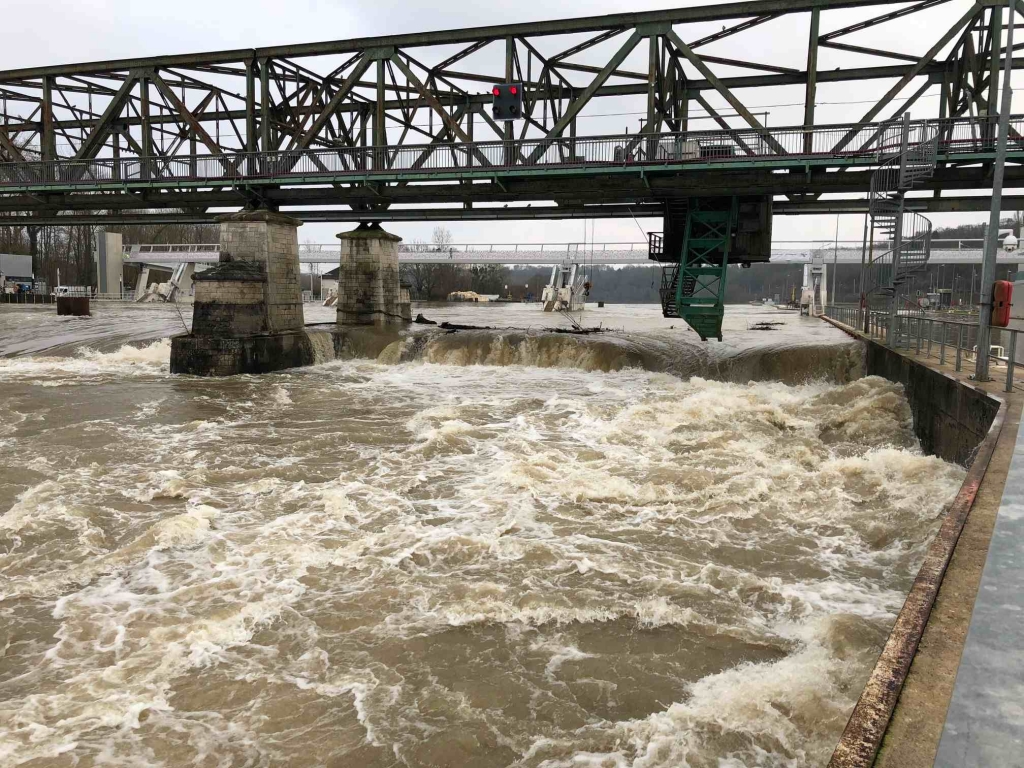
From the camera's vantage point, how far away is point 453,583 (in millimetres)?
7973

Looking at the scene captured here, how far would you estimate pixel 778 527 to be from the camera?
9.80 meters

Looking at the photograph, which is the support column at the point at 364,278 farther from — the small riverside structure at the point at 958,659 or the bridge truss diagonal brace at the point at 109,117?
the small riverside structure at the point at 958,659

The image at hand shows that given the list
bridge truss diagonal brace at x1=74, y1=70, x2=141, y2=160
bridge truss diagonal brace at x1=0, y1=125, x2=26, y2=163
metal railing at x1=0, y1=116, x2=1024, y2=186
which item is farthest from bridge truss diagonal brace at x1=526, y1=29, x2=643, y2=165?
bridge truss diagonal brace at x1=0, y1=125, x2=26, y2=163

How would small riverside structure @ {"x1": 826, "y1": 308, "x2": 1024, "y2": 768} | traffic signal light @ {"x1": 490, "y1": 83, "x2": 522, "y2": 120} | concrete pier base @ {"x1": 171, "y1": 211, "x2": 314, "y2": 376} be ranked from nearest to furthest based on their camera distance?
1. small riverside structure @ {"x1": 826, "y1": 308, "x2": 1024, "y2": 768}
2. traffic signal light @ {"x1": 490, "y1": 83, "x2": 522, "y2": 120}
3. concrete pier base @ {"x1": 171, "y1": 211, "x2": 314, "y2": 376}

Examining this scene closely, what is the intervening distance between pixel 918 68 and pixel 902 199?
6738 mm

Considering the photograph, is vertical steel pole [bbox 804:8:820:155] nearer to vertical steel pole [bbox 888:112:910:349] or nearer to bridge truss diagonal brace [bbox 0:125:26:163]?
vertical steel pole [bbox 888:112:910:349]

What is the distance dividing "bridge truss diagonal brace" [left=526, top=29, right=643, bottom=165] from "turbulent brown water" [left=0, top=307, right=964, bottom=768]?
39.1ft

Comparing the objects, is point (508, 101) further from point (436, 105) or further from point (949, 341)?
point (949, 341)

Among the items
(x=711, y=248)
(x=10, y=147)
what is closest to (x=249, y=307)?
(x=10, y=147)

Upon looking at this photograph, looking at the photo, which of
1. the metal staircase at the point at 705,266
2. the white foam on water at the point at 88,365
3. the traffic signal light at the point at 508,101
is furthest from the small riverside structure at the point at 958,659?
the white foam on water at the point at 88,365

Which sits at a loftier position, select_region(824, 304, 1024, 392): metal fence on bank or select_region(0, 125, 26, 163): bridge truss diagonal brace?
select_region(0, 125, 26, 163): bridge truss diagonal brace

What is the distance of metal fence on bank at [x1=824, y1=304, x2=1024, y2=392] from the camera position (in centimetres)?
1299

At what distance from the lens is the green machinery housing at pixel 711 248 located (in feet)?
84.6

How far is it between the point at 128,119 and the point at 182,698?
1350 inches
